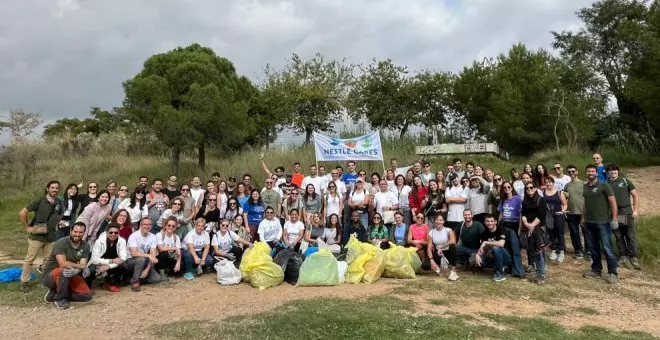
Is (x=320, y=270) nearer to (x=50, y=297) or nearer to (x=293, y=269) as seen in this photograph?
(x=293, y=269)

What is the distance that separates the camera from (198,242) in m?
7.35

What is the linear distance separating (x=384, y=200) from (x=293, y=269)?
7.03 feet

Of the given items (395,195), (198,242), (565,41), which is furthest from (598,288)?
(565,41)

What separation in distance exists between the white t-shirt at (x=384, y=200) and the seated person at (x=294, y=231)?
1.32m

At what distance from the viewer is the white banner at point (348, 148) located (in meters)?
11.7

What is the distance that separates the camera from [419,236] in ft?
24.6

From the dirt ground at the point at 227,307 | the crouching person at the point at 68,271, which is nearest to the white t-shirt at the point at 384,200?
the dirt ground at the point at 227,307

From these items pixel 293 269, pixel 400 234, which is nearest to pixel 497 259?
pixel 400 234

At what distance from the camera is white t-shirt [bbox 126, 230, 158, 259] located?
22.2 ft

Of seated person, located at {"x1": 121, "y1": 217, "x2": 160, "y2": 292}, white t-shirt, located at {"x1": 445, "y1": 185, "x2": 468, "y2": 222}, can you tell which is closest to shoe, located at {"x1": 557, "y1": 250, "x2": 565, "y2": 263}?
white t-shirt, located at {"x1": 445, "y1": 185, "x2": 468, "y2": 222}

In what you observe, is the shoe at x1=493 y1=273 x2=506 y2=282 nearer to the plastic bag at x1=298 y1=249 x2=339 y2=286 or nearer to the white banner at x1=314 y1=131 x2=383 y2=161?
the plastic bag at x1=298 y1=249 x2=339 y2=286

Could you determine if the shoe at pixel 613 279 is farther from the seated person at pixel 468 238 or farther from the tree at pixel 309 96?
the tree at pixel 309 96

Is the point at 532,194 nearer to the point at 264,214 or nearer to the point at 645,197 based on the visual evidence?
the point at 264,214

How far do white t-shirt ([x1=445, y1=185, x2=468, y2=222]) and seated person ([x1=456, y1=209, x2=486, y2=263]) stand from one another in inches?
11.5
